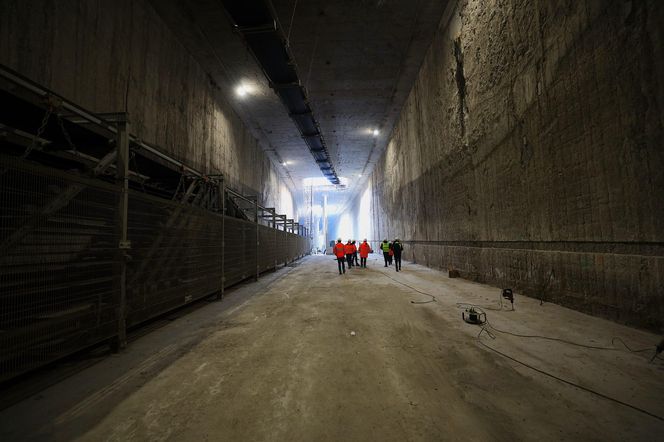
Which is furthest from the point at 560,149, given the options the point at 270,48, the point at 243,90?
the point at 243,90

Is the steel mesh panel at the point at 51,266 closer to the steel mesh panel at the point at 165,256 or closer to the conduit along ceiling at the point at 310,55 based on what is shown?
the steel mesh panel at the point at 165,256

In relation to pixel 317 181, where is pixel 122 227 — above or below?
below

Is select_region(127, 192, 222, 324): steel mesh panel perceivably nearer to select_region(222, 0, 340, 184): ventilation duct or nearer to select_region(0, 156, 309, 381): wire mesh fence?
select_region(0, 156, 309, 381): wire mesh fence

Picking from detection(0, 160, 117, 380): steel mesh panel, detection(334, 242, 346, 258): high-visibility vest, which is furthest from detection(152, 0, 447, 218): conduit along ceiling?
detection(0, 160, 117, 380): steel mesh panel

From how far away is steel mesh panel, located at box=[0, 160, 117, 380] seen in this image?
7.29ft

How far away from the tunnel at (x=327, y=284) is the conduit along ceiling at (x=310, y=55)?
0.10 m

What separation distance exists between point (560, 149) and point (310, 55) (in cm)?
865

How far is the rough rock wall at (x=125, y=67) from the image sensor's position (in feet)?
14.7

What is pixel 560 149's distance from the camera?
16.0 feet

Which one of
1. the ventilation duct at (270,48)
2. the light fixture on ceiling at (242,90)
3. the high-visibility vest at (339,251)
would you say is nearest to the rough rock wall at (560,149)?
the high-visibility vest at (339,251)

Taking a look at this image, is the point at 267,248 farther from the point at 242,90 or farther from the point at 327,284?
the point at 242,90

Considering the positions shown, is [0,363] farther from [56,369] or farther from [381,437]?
[381,437]

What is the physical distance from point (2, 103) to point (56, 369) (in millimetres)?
2931

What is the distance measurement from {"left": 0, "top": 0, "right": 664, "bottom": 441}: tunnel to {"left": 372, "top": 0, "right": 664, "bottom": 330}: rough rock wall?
4cm
